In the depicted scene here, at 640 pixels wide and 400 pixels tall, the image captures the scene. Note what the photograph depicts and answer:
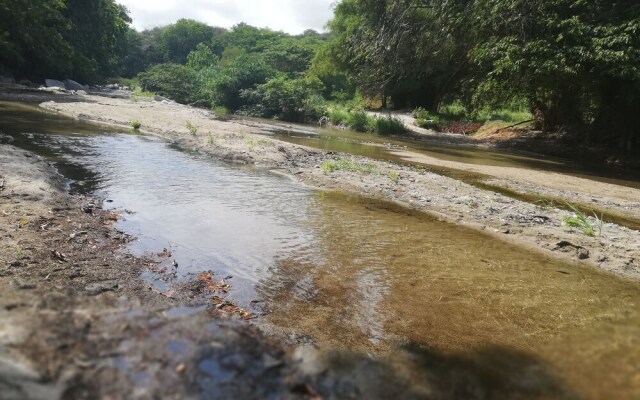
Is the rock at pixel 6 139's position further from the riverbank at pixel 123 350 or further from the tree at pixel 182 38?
the tree at pixel 182 38

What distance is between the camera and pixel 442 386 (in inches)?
127

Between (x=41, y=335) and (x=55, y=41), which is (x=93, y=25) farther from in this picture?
(x=41, y=335)

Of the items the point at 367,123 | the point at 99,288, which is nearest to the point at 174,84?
the point at 367,123

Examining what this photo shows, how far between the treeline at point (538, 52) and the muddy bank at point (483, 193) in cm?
448

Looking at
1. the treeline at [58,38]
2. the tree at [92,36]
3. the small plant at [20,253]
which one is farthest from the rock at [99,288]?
the tree at [92,36]

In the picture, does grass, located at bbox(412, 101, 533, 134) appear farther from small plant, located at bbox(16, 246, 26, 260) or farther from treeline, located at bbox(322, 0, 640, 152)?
small plant, located at bbox(16, 246, 26, 260)

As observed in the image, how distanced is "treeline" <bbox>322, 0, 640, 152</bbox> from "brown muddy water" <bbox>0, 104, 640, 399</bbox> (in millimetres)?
11277

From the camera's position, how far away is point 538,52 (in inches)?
634

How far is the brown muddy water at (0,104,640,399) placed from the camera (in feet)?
11.7

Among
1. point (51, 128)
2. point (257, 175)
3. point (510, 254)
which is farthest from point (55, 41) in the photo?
point (510, 254)

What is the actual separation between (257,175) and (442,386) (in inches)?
343

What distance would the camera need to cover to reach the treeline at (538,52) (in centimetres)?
1540

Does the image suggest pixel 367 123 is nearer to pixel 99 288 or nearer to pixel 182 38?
pixel 99 288

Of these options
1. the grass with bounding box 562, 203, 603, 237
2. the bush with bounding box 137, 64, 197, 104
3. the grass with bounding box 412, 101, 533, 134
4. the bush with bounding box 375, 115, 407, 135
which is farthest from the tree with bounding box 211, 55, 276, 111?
the grass with bounding box 562, 203, 603, 237
